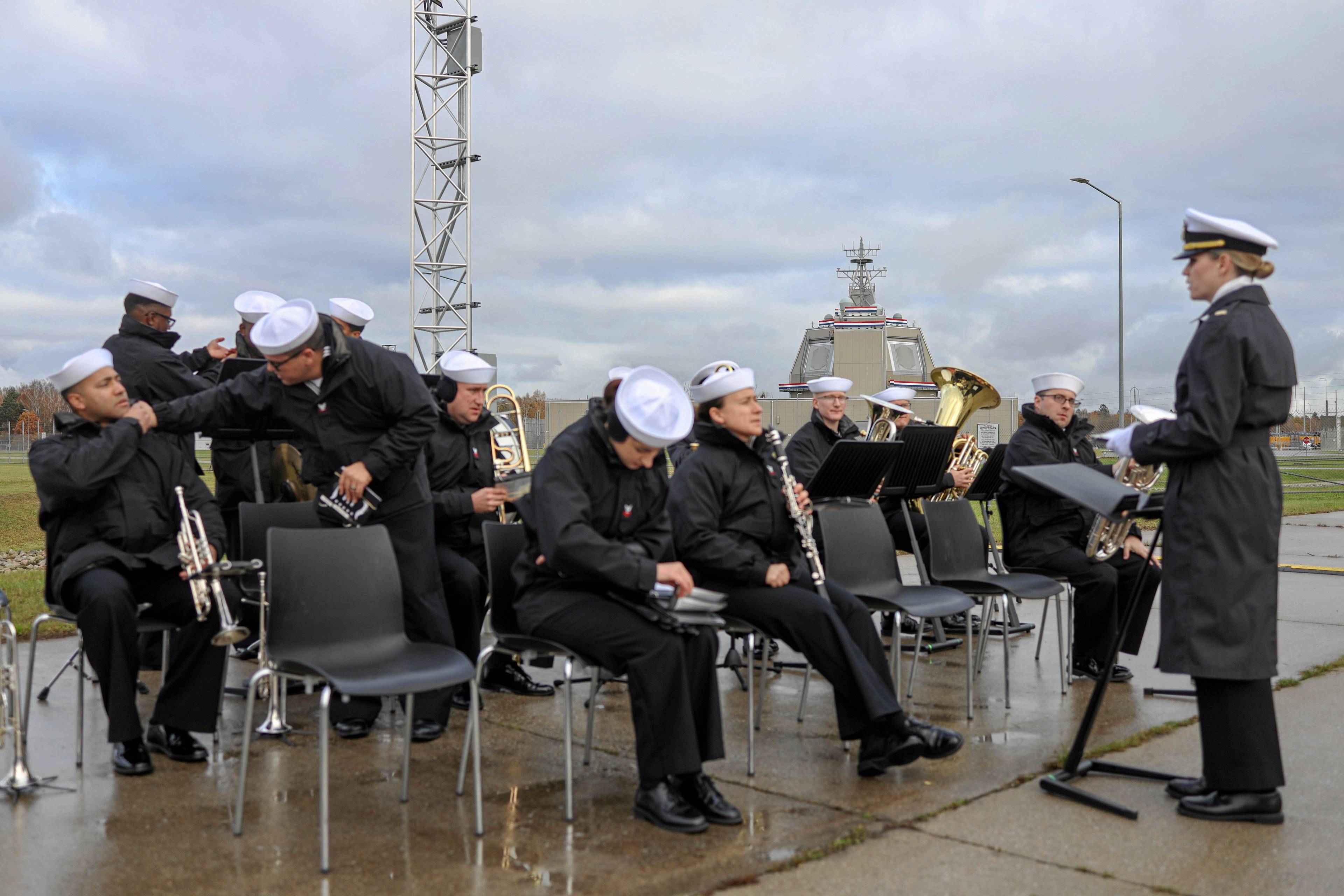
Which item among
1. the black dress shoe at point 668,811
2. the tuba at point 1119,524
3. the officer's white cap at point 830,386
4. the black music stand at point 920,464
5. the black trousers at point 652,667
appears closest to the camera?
the black dress shoe at point 668,811

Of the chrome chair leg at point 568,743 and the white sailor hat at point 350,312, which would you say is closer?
the chrome chair leg at point 568,743

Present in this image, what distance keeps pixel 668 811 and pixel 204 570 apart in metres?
2.00

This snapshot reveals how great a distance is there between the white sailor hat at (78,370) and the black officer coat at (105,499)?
0.60 feet

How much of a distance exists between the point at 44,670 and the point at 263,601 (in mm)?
2673

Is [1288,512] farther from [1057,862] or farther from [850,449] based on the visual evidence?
[1057,862]

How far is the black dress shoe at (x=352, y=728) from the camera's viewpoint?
5164 millimetres

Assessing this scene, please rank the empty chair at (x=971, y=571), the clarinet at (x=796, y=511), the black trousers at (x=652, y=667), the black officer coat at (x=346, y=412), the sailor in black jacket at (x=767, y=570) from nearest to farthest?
the black trousers at (x=652, y=667) → the sailor in black jacket at (x=767, y=570) → the clarinet at (x=796, y=511) → the black officer coat at (x=346, y=412) → the empty chair at (x=971, y=571)

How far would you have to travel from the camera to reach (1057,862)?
12.0 ft

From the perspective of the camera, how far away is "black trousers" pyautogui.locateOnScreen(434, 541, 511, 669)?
19.1 feet

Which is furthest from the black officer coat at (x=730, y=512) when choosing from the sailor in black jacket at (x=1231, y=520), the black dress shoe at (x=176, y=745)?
the black dress shoe at (x=176, y=745)

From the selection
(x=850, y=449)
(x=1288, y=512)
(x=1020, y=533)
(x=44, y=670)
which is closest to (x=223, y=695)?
(x=44, y=670)

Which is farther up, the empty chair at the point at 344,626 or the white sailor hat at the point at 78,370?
the white sailor hat at the point at 78,370

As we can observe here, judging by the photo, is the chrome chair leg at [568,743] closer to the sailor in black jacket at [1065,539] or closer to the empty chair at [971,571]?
the empty chair at [971,571]

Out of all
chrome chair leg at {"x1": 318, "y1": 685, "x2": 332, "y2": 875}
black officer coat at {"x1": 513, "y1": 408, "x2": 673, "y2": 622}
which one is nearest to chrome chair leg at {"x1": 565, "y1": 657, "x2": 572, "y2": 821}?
black officer coat at {"x1": 513, "y1": 408, "x2": 673, "y2": 622}
